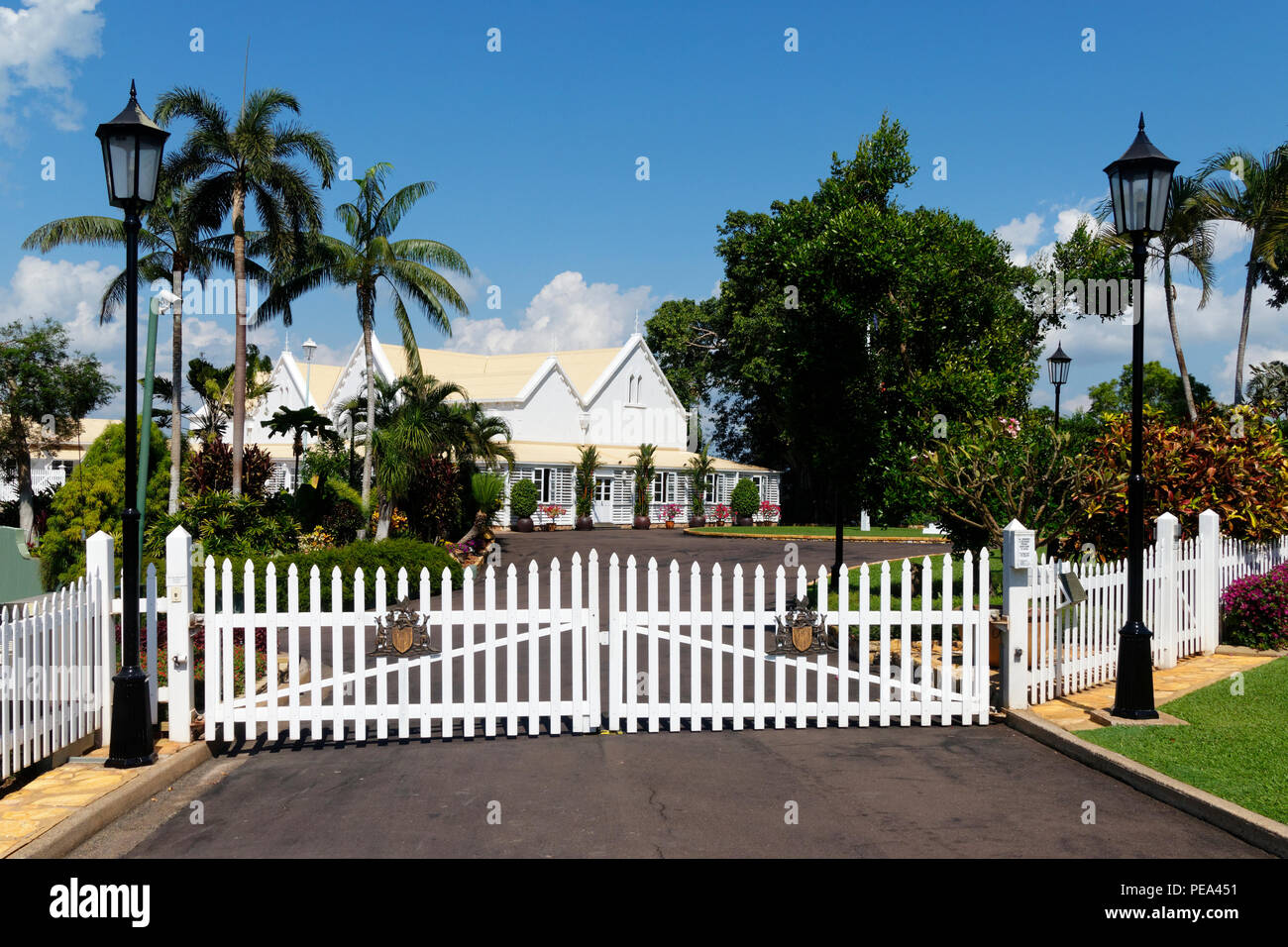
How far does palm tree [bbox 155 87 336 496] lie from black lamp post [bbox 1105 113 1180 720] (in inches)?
765

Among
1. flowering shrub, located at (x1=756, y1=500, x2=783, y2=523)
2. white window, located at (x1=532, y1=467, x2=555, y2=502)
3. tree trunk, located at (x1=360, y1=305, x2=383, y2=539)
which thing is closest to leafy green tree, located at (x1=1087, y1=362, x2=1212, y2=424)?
flowering shrub, located at (x1=756, y1=500, x2=783, y2=523)

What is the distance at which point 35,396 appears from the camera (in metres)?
32.6

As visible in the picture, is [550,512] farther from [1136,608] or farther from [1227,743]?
[1227,743]

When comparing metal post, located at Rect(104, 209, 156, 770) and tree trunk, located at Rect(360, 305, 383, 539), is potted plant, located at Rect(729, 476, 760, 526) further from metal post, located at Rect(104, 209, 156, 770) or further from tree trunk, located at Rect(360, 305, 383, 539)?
metal post, located at Rect(104, 209, 156, 770)

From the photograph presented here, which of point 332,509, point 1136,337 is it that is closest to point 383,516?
point 332,509

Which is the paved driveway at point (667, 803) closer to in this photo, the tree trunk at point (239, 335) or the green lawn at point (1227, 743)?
the green lawn at point (1227, 743)

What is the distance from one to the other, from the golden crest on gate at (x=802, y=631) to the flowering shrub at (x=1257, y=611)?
6.97 m

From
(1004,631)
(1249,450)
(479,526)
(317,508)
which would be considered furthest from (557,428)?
(1004,631)

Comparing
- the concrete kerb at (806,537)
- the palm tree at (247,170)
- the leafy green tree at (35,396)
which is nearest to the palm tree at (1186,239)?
the concrete kerb at (806,537)
